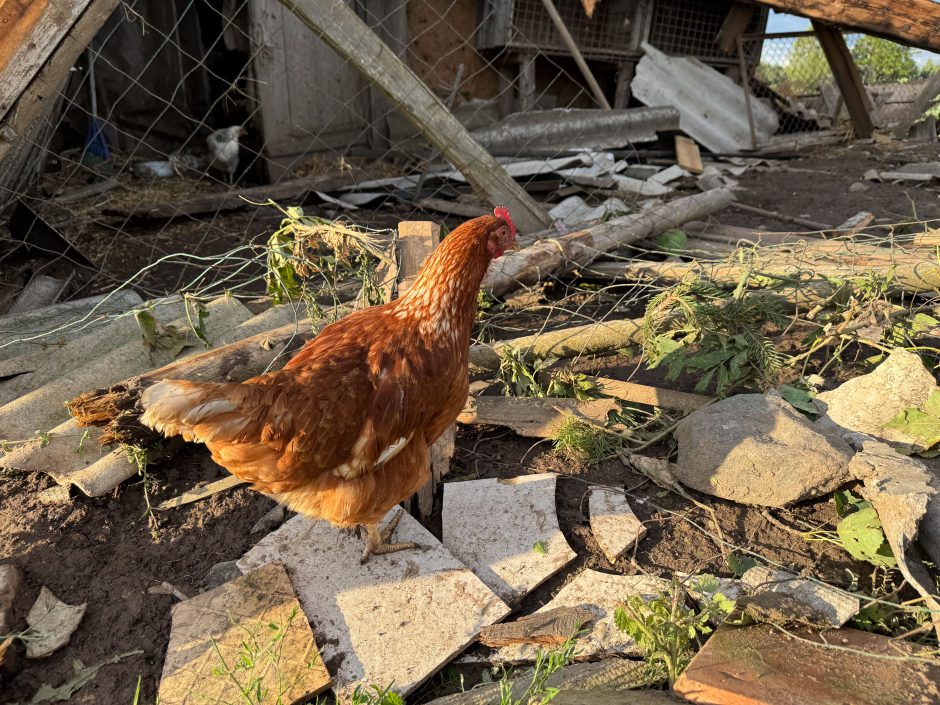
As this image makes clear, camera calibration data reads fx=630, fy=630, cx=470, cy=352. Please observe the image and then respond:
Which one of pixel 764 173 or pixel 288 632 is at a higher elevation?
pixel 764 173

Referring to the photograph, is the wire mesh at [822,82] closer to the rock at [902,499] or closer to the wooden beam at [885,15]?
the wooden beam at [885,15]

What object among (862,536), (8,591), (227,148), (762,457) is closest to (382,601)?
(8,591)

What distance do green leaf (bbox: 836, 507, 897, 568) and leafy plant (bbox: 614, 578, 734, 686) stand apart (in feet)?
1.74

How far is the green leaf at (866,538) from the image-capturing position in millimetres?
1998

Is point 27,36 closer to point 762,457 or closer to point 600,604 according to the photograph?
point 600,604

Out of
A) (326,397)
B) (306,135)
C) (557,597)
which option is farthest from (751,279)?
(306,135)

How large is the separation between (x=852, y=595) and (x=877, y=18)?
3.68 m

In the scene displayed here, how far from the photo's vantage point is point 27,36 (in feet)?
8.05

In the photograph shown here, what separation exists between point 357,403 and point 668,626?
42.8 inches

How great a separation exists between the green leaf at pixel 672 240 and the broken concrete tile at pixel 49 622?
381 centimetres

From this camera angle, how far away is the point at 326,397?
1.85m

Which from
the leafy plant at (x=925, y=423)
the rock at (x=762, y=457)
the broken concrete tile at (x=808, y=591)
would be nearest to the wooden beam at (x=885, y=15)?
the leafy plant at (x=925, y=423)

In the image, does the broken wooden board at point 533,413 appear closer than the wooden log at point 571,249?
Yes

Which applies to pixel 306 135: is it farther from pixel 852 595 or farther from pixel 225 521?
pixel 852 595
